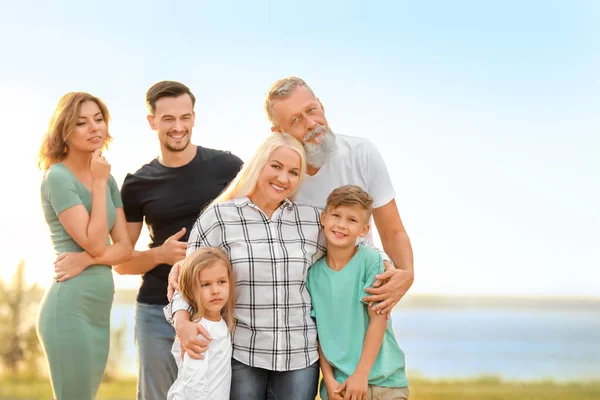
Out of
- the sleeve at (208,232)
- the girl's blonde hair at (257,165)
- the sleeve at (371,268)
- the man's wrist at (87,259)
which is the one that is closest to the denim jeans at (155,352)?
the man's wrist at (87,259)

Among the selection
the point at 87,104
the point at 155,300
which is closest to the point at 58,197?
the point at 87,104

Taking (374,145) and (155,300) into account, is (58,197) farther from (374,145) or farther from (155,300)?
(374,145)

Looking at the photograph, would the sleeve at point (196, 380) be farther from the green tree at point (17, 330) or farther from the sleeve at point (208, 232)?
the green tree at point (17, 330)

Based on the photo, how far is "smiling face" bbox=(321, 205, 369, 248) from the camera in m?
2.87

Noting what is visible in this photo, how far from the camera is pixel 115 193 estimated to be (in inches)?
152

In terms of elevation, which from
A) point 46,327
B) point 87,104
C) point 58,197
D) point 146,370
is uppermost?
point 87,104

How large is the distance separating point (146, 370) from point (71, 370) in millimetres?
631

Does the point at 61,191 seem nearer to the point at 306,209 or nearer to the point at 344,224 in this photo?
the point at 306,209

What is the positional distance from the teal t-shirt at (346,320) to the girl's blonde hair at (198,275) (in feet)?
1.20

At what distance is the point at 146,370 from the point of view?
4047 millimetres

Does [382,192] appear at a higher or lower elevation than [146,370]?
higher

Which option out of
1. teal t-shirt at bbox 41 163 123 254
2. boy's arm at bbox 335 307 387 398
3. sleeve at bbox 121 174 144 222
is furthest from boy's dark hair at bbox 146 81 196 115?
boy's arm at bbox 335 307 387 398

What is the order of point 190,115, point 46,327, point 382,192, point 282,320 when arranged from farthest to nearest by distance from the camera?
point 190,115, point 46,327, point 382,192, point 282,320

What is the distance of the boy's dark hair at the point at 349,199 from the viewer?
9.46 feet
